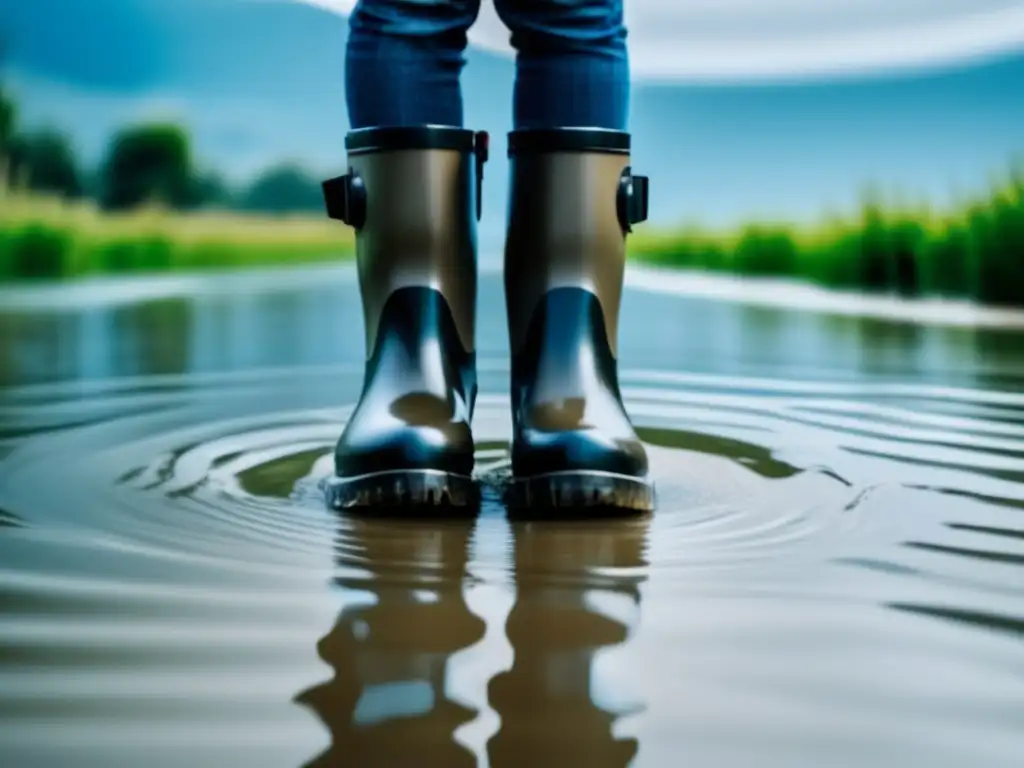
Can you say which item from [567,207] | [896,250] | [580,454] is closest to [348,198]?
[567,207]

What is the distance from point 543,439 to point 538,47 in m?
0.33

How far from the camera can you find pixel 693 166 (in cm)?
393

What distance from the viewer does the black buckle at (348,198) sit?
106cm

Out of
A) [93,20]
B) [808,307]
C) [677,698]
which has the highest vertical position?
[93,20]

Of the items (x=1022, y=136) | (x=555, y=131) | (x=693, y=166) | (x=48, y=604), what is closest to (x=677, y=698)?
(x=48, y=604)

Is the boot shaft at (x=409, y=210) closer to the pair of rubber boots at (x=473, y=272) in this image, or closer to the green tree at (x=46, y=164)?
the pair of rubber boots at (x=473, y=272)

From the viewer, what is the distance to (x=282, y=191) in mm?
4074

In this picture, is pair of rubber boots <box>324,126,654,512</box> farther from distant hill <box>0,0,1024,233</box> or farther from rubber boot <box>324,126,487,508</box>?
distant hill <box>0,0,1024,233</box>

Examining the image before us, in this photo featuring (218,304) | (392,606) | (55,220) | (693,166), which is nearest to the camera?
(392,606)

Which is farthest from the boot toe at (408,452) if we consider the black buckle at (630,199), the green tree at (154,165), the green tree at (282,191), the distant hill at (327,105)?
the green tree at (282,191)

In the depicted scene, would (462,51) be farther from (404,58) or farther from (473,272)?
(473,272)

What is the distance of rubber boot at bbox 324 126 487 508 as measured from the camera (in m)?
1.00

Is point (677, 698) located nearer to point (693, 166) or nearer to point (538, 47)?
point (538, 47)

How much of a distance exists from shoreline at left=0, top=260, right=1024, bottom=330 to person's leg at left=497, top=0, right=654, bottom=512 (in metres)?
1.41
